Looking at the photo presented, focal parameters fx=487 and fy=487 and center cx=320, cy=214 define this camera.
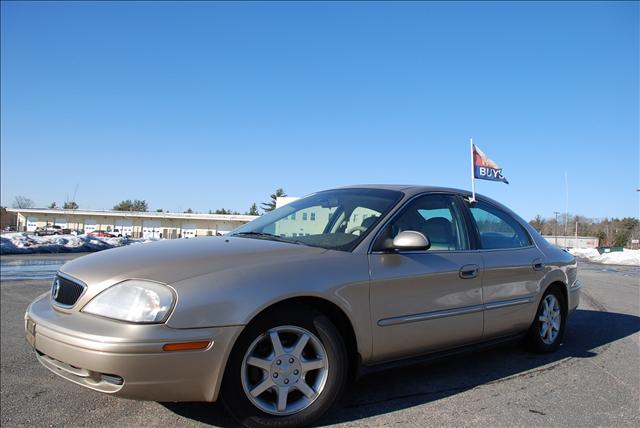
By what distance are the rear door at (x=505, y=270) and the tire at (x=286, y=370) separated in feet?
5.21

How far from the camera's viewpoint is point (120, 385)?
7.91 feet

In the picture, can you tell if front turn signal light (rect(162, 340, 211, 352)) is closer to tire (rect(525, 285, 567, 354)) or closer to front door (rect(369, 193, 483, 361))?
front door (rect(369, 193, 483, 361))

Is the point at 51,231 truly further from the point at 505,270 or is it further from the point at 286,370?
the point at 286,370

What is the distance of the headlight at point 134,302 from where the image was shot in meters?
2.42

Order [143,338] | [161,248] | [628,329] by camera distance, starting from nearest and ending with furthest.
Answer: [143,338] < [161,248] < [628,329]

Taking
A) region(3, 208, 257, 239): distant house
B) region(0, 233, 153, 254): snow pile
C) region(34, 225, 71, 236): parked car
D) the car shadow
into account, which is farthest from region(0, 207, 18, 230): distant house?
the car shadow

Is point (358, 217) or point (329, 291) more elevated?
point (358, 217)

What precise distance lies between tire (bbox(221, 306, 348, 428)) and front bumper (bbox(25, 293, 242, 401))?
12 cm

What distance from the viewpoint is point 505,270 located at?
407 cm

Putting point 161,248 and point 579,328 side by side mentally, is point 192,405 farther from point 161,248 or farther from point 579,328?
point 579,328

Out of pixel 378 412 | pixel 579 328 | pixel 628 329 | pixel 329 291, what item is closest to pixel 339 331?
pixel 329 291

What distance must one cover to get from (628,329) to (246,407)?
208 inches

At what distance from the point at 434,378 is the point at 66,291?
265 centimetres

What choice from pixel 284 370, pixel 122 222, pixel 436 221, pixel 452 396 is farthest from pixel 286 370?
pixel 122 222
